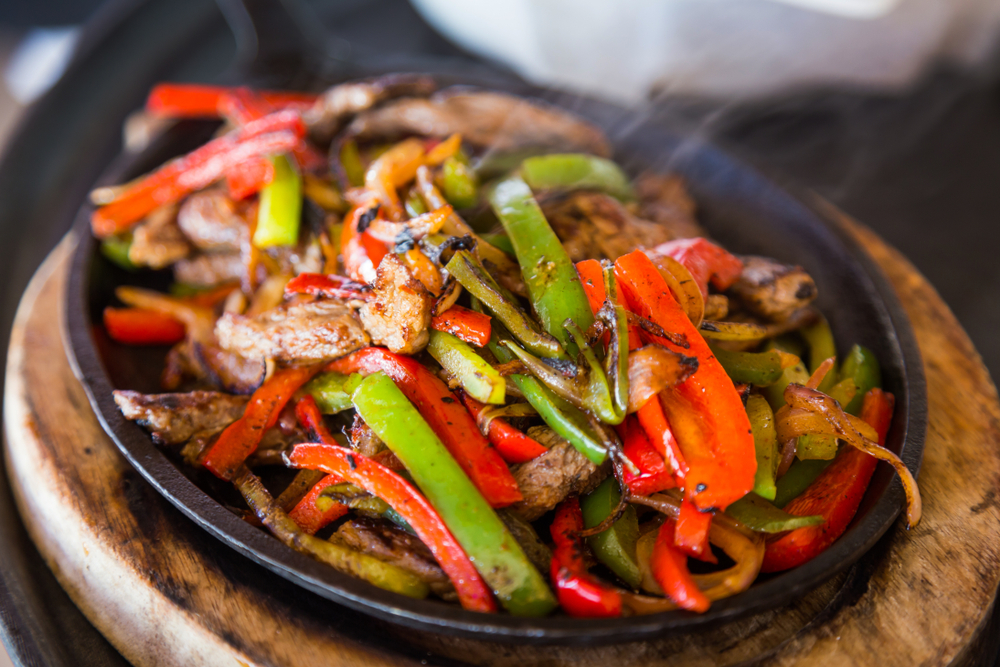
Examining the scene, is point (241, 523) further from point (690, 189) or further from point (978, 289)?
point (978, 289)

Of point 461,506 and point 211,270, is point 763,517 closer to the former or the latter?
point 461,506

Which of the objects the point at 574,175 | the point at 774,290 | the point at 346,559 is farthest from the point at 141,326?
the point at 774,290

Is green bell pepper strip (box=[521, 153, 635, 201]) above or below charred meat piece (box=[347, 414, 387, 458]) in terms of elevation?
above

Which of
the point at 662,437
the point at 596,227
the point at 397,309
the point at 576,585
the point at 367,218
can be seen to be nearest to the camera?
the point at 576,585

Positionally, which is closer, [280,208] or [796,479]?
[796,479]

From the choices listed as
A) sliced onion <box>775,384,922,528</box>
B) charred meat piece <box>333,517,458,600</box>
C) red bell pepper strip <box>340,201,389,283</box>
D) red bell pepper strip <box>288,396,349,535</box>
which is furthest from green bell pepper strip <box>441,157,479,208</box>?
sliced onion <box>775,384,922,528</box>

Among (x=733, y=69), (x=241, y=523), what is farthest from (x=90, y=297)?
(x=733, y=69)

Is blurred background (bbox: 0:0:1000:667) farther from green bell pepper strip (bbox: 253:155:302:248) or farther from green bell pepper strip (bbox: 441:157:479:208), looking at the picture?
green bell pepper strip (bbox: 441:157:479:208)
